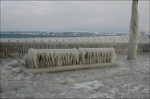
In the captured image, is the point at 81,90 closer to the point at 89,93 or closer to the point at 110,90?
the point at 89,93

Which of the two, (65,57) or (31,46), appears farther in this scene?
(31,46)

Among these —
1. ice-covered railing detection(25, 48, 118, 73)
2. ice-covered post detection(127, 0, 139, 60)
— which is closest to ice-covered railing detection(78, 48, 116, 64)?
ice-covered railing detection(25, 48, 118, 73)

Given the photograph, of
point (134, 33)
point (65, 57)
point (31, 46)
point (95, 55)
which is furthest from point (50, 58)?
point (134, 33)

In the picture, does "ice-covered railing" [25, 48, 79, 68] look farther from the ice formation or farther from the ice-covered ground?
the ice-covered ground

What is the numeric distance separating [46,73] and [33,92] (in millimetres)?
2002

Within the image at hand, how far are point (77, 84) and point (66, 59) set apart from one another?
1681mm

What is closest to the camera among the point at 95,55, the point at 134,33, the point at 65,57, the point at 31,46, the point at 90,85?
the point at 90,85

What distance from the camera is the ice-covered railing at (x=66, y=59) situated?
6.49 meters

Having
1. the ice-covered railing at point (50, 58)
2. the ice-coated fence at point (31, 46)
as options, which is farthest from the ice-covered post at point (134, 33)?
the ice-covered railing at point (50, 58)

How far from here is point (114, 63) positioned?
776 cm

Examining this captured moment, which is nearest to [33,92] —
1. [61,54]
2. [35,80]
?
[35,80]

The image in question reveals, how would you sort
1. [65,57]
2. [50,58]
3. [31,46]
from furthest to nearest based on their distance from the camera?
[31,46] < [65,57] < [50,58]

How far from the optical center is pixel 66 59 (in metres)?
6.96

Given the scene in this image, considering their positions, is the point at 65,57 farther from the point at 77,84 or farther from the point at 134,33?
the point at 134,33
